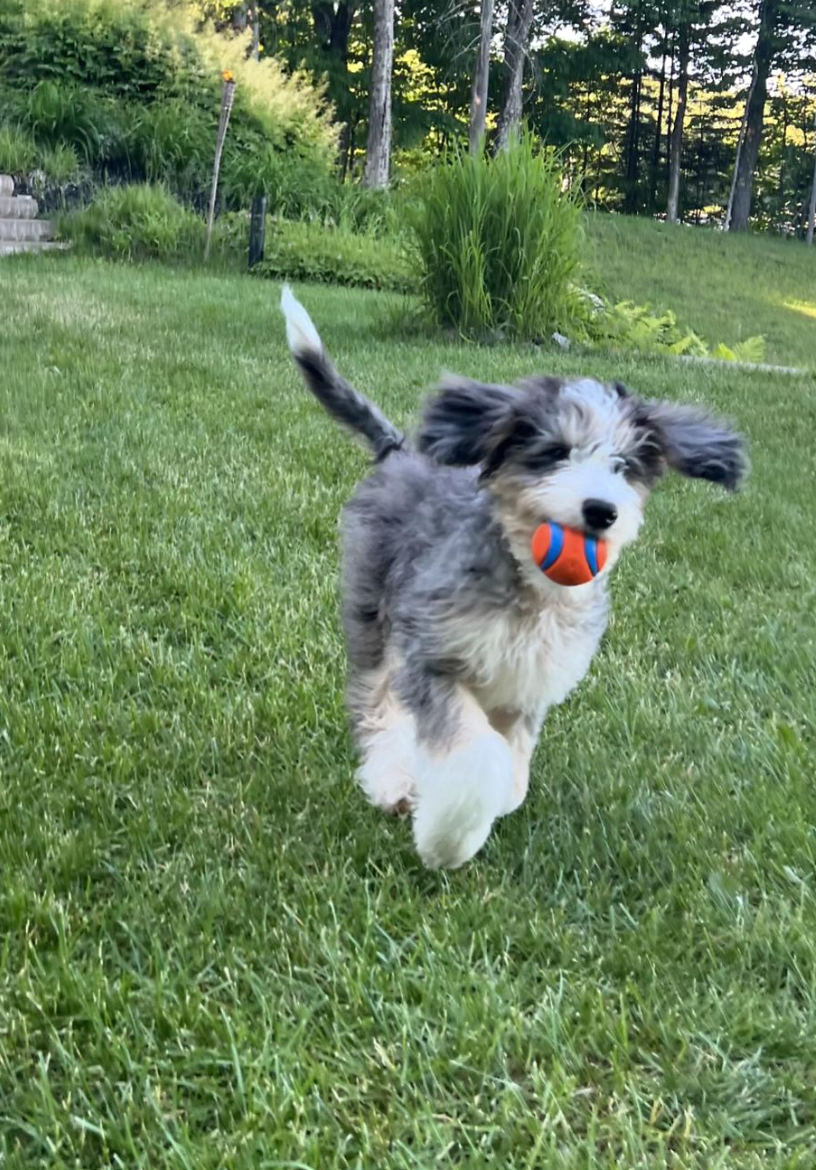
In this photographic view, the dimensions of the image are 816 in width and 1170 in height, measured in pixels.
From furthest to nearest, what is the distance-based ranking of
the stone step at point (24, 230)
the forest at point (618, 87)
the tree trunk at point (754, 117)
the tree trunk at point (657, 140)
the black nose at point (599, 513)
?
the tree trunk at point (657, 140) < the tree trunk at point (754, 117) < the forest at point (618, 87) < the stone step at point (24, 230) < the black nose at point (599, 513)

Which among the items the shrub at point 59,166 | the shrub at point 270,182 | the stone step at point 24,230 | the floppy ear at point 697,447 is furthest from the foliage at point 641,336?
the floppy ear at point 697,447

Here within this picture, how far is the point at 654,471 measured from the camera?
2744mm

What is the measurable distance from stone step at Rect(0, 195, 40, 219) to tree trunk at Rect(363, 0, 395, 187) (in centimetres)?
782

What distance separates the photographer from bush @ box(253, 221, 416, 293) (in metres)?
14.4

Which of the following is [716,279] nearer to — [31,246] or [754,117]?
[31,246]

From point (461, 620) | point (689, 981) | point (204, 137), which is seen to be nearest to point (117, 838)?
point (461, 620)

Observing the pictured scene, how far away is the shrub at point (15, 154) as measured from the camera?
1490 centimetres

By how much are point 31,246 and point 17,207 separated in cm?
136

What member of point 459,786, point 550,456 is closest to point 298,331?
point 550,456

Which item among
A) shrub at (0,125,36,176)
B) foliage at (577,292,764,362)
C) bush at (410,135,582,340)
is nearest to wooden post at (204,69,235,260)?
shrub at (0,125,36,176)

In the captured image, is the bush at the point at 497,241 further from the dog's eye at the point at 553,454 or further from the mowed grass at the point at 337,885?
the dog's eye at the point at 553,454

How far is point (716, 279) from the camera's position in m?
24.6

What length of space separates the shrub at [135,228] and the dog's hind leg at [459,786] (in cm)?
1271

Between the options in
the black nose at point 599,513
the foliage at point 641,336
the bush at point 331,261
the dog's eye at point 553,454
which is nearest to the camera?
the black nose at point 599,513
